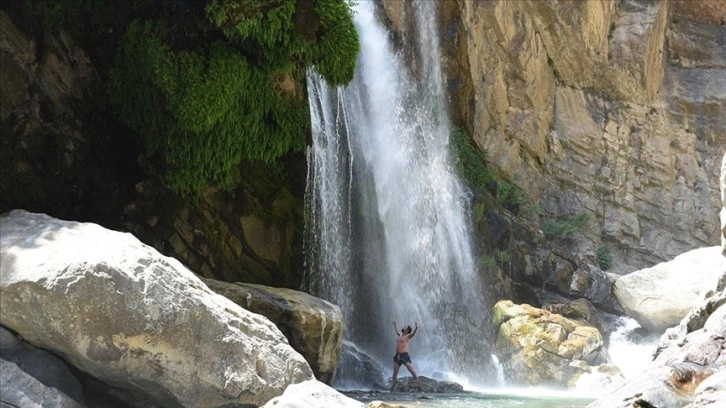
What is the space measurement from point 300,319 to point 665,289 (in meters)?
9.78

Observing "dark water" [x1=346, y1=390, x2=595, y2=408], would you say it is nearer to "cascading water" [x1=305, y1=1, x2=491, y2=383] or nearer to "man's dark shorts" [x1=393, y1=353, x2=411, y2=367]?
"man's dark shorts" [x1=393, y1=353, x2=411, y2=367]

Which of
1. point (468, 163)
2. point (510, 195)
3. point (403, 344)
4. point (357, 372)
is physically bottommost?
point (357, 372)

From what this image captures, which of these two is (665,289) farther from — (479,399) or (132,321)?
(132,321)

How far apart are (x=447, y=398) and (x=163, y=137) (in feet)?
18.7

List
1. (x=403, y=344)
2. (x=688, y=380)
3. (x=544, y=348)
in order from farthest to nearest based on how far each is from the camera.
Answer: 1. (x=544, y=348)
2. (x=403, y=344)
3. (x=688, y=380)

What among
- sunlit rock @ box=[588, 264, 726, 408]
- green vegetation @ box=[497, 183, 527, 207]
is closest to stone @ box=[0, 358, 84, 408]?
sunlit rock @ box=[588, 264, 726, 408]

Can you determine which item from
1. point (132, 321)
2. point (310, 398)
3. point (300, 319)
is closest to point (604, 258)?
point (300, 319)

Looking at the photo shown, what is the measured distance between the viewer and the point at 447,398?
1090cm

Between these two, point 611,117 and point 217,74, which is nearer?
point 217,74

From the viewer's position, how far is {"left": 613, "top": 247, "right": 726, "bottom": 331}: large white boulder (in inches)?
637

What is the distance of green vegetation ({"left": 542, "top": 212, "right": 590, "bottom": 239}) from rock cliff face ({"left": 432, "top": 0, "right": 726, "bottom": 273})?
0.50 meters

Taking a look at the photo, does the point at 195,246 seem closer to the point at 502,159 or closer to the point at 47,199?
→ the point at 47,199

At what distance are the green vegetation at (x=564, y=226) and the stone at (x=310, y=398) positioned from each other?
49.2 ft

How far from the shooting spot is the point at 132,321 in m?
6.70
